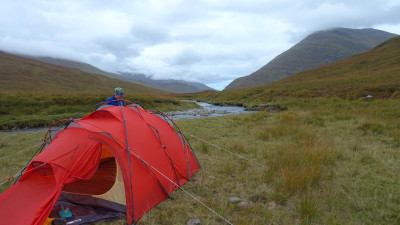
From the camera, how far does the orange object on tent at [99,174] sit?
432 centimetres

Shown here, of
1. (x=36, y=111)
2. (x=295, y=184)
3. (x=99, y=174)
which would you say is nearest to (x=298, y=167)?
(x=295, y=184)

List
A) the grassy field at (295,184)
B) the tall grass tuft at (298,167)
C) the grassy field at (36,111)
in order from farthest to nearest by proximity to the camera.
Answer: the grassy field at (36,111)
the tall grass tuft at (298,167)
the grassy field at (295,184)

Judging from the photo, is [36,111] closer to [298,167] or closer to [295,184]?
[298,167]

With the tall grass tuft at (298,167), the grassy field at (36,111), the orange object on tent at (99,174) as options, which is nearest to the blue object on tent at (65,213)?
the orange object on tent at (99,174)

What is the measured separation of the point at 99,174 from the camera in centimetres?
620

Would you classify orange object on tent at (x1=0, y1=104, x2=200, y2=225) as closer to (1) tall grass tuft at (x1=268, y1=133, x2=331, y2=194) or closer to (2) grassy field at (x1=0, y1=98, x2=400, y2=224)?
(2) grassy field at (x1=0, y1=98, x2=400, y2=224)

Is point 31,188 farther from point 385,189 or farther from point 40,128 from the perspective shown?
point 40,128

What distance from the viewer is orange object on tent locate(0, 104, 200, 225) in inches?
170

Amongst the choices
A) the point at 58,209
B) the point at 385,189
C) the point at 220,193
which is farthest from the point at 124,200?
the point at 385,189

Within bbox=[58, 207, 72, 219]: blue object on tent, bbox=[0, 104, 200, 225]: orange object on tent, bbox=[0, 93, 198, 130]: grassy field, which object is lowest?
bbox=[0, 93, 198, 130]: grassy field

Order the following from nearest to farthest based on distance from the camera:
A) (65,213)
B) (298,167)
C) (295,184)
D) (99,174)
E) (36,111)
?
(65,213) → (295,184) → (298,167) → (99,174) → (36,111)

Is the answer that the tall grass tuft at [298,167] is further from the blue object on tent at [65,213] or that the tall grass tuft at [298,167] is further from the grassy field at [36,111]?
the grassy field at [36,111]

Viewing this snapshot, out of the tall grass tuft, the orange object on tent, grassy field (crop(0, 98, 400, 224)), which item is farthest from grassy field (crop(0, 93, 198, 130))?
the tall grass tuft

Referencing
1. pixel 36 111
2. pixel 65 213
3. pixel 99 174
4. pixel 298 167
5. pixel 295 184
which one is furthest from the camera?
pixel 36 111
